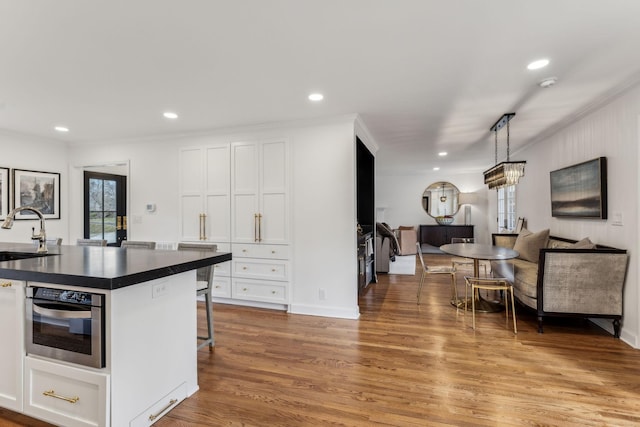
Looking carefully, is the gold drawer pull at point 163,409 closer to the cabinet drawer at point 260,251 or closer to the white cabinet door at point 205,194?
the cabinet drawer at point 260,251

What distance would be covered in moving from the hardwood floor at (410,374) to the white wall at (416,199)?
5751mm

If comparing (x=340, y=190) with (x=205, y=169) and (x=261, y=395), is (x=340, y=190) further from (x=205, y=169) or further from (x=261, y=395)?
(x=261, y=395)

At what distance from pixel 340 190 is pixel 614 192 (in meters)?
2.78

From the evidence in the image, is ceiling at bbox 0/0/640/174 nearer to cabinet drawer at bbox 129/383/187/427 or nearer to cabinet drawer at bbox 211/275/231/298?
cabinet drawer at bbox 211/275/231/298

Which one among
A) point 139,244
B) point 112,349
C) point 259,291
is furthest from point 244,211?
point 112,349

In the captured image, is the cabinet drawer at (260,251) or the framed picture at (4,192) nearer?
the cabinet drawer at (260,251)

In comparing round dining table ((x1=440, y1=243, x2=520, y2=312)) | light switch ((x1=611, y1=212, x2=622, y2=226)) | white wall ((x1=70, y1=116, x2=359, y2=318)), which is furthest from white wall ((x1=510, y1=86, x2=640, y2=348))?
white wall ((x1=70, y1=116, x2=359, y2=318))

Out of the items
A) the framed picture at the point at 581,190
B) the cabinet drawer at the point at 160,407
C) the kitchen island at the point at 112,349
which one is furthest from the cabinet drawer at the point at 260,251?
the framed picture at the point at 581,190

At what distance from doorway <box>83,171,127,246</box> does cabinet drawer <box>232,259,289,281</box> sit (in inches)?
112

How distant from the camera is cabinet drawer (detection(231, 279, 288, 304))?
3.85 m

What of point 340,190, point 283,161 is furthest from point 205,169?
point 340,190

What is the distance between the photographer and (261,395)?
6.78 ft

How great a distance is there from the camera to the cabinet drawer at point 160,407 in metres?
1.68

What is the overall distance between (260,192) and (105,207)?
3.28m
